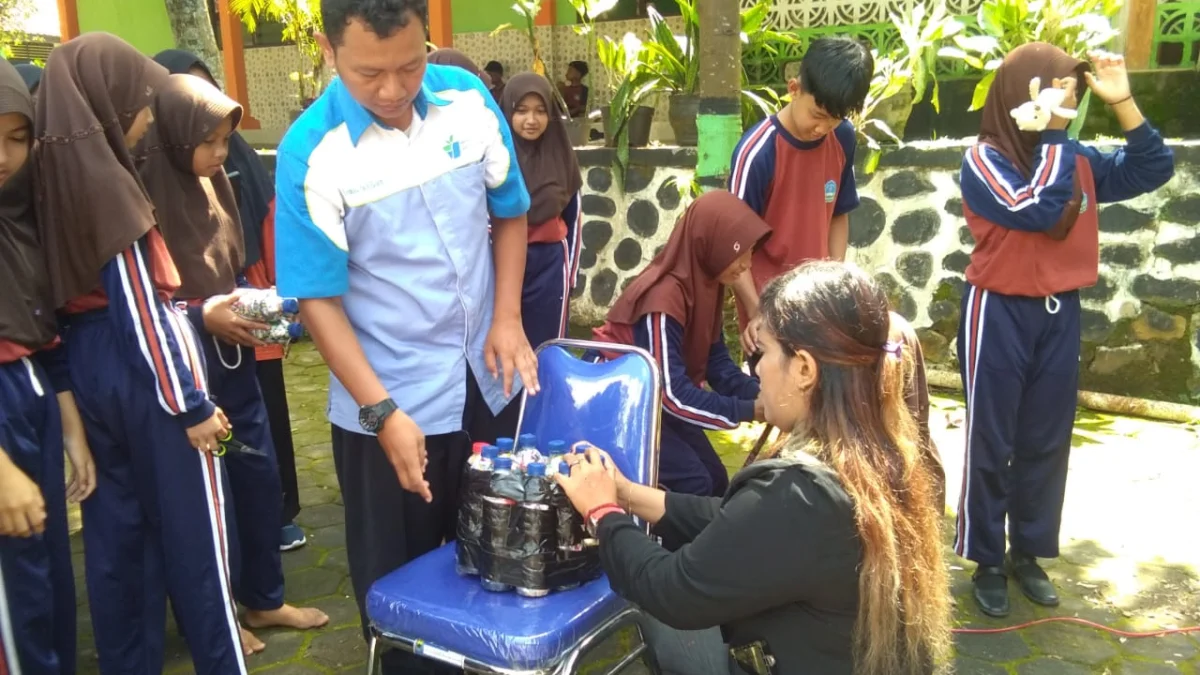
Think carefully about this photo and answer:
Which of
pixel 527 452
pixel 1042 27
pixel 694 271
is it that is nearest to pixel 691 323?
pixel 694 271

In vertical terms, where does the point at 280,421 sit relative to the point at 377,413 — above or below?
below

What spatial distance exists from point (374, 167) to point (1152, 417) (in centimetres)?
455

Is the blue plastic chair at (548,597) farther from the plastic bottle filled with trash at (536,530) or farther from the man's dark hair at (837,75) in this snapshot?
the man's dark hair at (837,75)

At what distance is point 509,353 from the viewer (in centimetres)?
235

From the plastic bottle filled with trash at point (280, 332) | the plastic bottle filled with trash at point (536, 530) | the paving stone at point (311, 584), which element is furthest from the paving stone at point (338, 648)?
the plastic bottle filled with trash at point (536, 530)

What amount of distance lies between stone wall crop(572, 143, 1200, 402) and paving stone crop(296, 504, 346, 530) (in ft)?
9.79

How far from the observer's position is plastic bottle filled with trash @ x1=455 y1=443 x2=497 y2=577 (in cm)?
215

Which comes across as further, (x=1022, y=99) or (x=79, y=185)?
(x=1022, y=99)

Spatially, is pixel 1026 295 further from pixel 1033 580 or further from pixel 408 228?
pixel 408 228

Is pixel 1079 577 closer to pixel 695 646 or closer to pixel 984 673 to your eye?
pixel 984 673

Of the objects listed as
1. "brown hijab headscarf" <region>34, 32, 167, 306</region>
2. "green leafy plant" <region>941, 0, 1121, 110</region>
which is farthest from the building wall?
"brown hijab headscarf" <region>34, 32, 167, 306</region>

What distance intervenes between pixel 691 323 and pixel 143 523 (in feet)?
5.43

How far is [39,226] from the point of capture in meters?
2.21

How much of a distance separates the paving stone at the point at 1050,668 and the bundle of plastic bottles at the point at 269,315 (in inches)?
94.4
